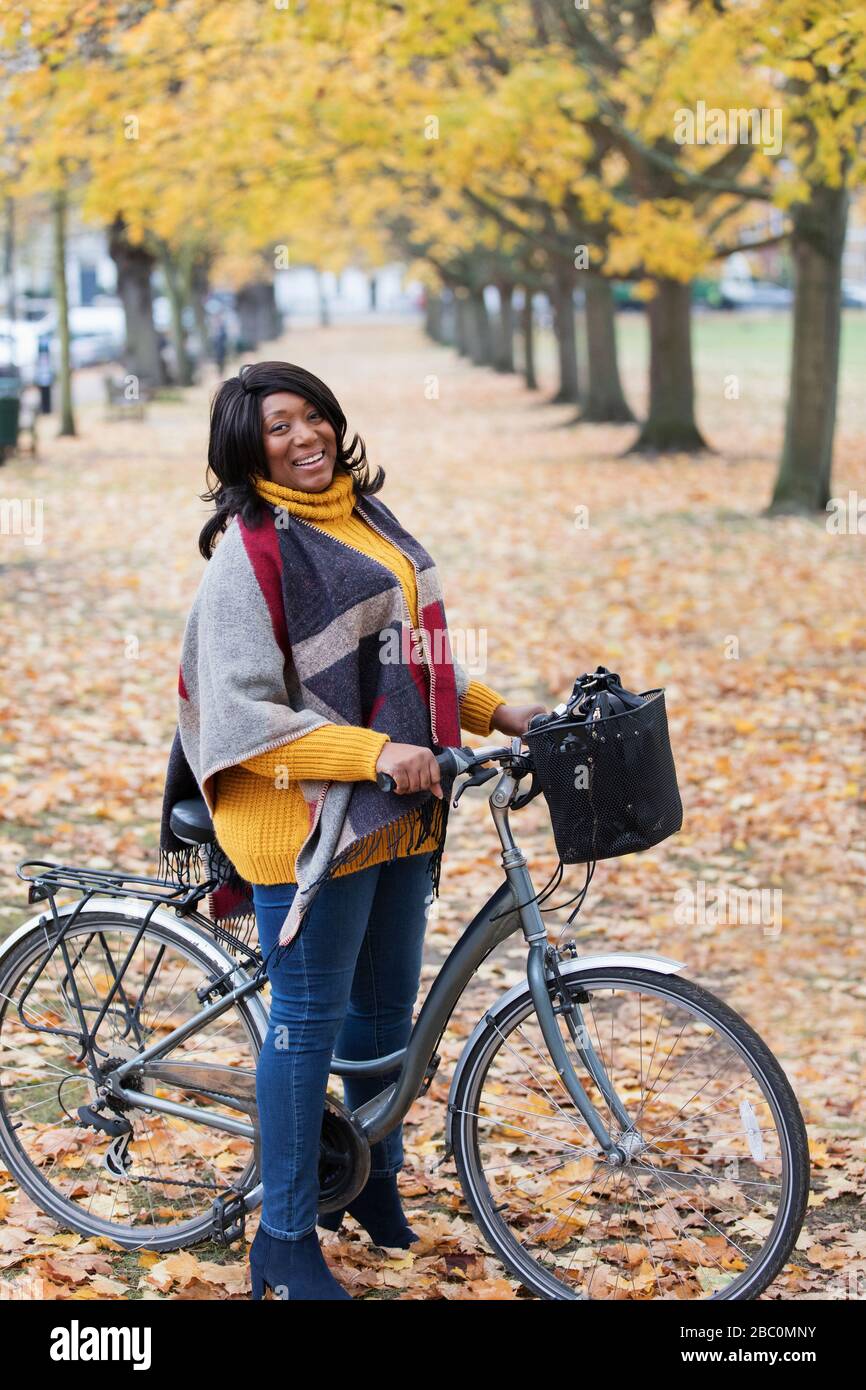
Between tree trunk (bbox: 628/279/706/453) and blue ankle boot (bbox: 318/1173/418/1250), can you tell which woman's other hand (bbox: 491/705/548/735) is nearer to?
blue ankle boot (bbox: 318/1173/418/1250)

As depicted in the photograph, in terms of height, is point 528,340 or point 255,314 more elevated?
point 255,314

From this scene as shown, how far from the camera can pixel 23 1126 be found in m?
4.12

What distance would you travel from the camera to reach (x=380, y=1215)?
146 inches

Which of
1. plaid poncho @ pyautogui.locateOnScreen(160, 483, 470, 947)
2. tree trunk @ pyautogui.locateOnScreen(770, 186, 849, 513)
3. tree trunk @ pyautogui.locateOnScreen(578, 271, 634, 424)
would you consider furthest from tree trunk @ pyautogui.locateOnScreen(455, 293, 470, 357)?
plaid poncho @ pyautogui.locateOnScreen(160, 483, 470, 947)

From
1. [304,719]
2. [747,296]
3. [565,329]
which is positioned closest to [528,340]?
[565,329]

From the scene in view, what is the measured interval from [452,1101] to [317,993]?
420 millimetres

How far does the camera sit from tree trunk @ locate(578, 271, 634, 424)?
24250 millimetres

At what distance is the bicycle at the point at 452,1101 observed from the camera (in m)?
3.25

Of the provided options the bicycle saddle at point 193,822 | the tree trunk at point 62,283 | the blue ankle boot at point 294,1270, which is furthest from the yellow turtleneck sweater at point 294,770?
the tree trunk at point 62,283

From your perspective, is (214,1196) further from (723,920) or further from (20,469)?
Answer: (20,469)

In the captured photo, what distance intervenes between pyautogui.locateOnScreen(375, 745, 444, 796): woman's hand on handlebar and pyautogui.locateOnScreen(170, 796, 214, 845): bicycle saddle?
1.66 ft

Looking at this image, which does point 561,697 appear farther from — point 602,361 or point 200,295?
point 200,295

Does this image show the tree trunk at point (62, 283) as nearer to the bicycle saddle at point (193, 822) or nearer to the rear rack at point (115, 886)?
the rear rack at point (115, 886)

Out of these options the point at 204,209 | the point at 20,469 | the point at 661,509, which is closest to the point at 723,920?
the point at 661,509
